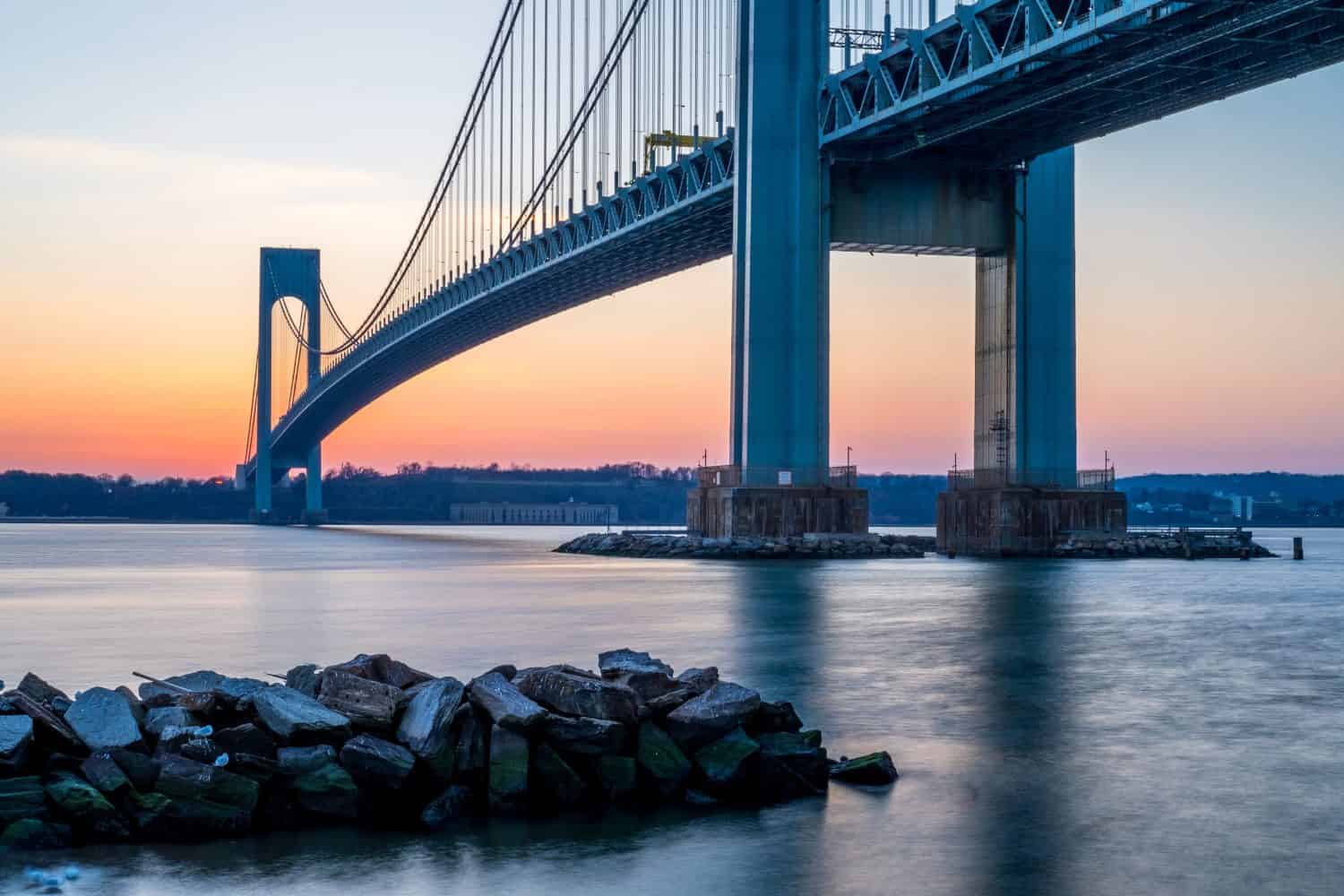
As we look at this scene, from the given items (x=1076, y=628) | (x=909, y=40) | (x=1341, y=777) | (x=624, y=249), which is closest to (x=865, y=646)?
(x=1076, y=628)

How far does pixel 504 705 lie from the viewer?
8359 millimetres

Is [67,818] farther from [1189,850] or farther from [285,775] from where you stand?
[1189,850]

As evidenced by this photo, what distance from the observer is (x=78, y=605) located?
83.0 ft

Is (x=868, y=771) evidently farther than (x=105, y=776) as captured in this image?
Yes

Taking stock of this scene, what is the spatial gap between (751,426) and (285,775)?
3301 centimetres

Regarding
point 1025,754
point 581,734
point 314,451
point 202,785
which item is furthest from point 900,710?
point 314,451

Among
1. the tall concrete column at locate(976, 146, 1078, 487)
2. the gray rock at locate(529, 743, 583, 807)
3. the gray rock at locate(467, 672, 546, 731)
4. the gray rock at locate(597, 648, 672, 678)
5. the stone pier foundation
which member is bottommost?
the gray rock at locate(529, 743, 583, 807)

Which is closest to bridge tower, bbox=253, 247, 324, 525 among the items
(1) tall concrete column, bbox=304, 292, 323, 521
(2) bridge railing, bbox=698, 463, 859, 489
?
(1) tall concrete column, bbox=304, 292, 323, 521

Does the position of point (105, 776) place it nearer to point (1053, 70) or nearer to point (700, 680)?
point (700, 680)

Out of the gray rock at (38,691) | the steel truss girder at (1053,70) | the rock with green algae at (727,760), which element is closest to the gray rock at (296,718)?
the gray rock at (38,691)

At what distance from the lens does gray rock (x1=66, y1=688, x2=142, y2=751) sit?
7887 mm

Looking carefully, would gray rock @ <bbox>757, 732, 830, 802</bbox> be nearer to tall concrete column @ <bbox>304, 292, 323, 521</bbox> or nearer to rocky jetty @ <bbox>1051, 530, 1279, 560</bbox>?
rocky jetty @ <bbox>1051, 530, 1279, 560</bbox>

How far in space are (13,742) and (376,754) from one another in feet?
5.33

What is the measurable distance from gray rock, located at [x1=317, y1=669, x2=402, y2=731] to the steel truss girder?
76.1 ft
